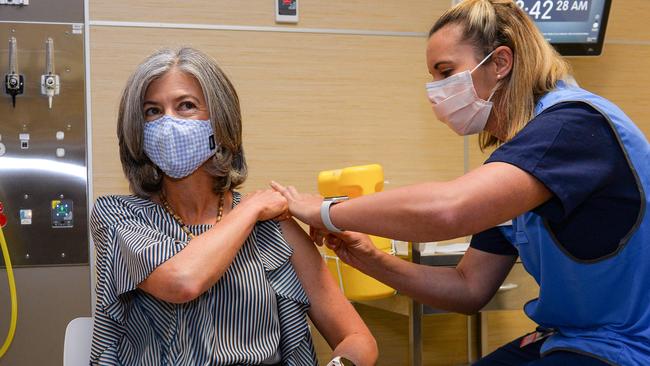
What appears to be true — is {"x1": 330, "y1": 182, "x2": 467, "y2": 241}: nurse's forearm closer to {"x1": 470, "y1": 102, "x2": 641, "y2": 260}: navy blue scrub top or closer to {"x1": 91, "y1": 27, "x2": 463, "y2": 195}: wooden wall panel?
{"x1": 470, "y1": 102, "x2": 641, "y2": 260}: navy blue scrub top

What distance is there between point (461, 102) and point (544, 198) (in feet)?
1.45

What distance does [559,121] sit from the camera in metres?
1.45

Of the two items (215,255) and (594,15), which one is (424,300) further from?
(594,15)

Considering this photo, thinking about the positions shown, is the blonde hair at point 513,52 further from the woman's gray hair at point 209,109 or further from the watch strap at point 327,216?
the woman's gray hair at point 209,109

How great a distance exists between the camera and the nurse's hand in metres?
1.67

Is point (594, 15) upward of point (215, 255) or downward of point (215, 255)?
upward

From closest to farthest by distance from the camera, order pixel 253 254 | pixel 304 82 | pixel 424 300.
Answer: pixel 253 254
pixel 424 300
pixel 304 82

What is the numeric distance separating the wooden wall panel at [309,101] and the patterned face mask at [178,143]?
1262mm

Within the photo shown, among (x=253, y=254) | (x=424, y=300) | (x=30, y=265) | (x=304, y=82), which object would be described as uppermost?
(x=304, y=82)

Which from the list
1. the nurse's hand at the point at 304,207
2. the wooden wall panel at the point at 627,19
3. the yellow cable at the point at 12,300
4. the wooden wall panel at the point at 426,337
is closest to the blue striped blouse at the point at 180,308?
the nurse's hand at the point at 304,207

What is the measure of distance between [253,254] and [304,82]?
153 centimetres

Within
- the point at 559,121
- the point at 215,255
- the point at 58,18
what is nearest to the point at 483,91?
the point at 559,121

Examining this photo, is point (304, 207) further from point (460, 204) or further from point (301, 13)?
point (301, 13)

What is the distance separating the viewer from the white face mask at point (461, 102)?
1.79 meters
